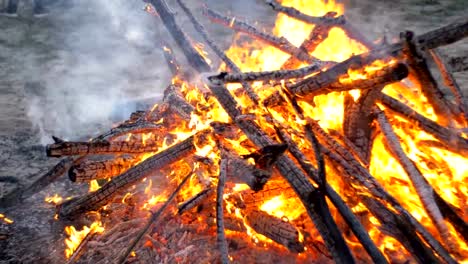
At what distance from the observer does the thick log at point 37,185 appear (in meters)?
4.02

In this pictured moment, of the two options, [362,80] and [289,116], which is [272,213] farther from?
[362,80]

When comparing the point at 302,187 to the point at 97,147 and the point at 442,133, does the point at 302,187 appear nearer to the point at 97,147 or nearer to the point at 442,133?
the point at 442,133

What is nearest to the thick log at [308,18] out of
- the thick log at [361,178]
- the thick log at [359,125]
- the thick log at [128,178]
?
the thick log at [359,125]

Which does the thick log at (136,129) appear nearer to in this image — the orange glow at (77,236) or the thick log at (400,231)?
the orange glow at (77,236)

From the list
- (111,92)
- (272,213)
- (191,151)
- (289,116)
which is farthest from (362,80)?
(111,92)

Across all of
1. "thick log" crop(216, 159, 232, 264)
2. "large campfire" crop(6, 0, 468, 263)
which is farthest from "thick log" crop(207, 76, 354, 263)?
"thick log" crop(216, 159, 232, 264)

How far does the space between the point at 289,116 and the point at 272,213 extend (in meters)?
1.04

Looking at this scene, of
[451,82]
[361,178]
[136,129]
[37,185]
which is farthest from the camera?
[136,129]

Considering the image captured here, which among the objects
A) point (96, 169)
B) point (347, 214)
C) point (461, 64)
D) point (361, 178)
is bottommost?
point (96, 169)

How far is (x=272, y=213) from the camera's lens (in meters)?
3.54

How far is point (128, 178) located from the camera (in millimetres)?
3539

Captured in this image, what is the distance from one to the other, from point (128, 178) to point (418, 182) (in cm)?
279

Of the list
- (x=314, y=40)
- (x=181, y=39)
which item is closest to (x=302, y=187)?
(x=314, y=40)

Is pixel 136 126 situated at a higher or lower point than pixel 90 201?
higher
